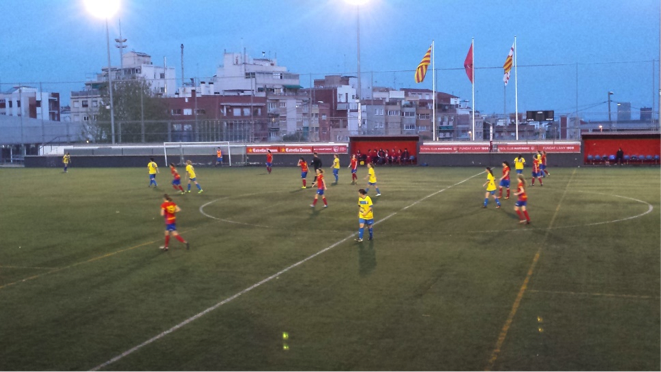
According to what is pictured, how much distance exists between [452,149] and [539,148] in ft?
22.8

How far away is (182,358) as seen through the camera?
10164mm

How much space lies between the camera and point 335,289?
1420cm

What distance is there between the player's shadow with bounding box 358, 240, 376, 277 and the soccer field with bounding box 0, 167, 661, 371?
4.2 inches

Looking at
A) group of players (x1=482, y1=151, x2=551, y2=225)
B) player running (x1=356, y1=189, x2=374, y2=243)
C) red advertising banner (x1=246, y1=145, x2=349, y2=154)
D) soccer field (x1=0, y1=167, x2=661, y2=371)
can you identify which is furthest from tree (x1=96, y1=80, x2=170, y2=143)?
player running (x1=356, y1=189, x2=374, y2=243)

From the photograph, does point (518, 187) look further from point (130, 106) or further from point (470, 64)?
point (130, 106)

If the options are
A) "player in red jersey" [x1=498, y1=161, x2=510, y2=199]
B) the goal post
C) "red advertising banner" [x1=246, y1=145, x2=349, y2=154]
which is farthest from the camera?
the goal post

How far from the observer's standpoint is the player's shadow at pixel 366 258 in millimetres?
15844

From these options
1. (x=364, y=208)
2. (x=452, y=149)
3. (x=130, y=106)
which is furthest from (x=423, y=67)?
(x=130, y=106)

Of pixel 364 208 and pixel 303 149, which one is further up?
pixel 303 149

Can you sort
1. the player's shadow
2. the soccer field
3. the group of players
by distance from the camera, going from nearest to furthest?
the soccer field < the player's shadow < the group of players

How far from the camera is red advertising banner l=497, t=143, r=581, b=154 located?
171ft

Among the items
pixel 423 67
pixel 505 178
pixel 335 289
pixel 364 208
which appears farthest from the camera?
pixel 423 67

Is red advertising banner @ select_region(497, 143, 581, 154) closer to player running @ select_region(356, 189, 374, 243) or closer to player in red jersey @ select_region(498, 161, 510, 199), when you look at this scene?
player in red jersey @ select_region(498, 161, 510, 199)

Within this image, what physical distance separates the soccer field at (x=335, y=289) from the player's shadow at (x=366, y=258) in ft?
0.35
